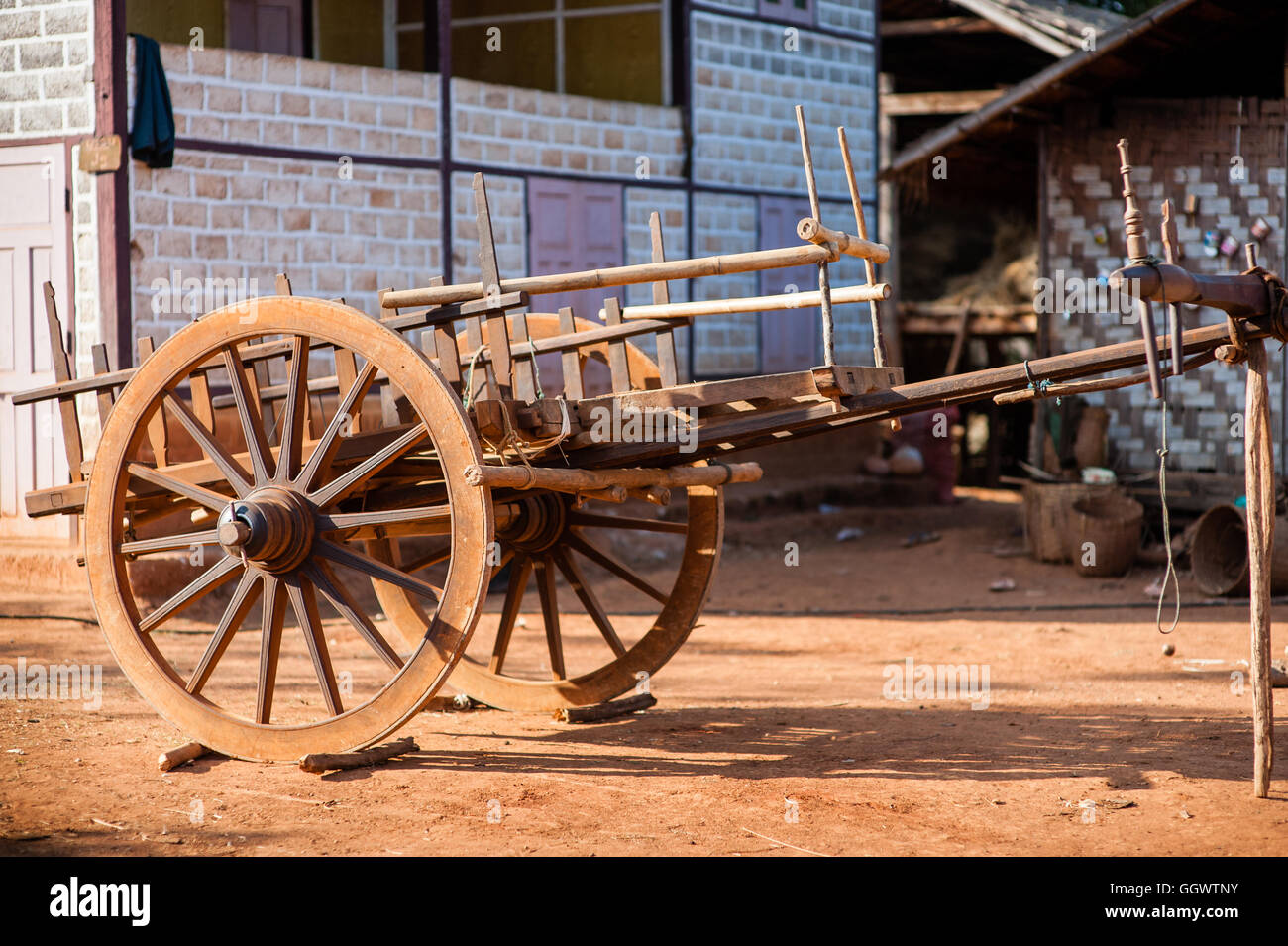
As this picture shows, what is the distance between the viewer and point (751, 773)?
4500mm

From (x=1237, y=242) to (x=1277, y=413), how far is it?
4.73 ft

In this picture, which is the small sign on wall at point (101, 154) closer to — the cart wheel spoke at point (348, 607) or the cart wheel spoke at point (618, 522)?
the cart wheel spoke at point (618, 522)

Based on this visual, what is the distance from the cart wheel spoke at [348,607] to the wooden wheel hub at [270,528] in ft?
0.24

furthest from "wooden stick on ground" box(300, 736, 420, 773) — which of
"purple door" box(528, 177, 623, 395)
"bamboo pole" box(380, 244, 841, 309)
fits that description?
"purple door" box(528, 177, 623, 395)

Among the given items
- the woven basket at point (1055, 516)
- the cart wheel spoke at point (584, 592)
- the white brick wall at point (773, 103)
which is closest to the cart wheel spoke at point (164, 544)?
the cart wheel spoke at point (584, 592)

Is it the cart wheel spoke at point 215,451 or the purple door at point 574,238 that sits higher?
the purple door at point 574,238

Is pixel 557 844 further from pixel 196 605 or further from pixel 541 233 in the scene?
pixel 541 233

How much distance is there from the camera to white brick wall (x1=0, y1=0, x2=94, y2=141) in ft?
26.7

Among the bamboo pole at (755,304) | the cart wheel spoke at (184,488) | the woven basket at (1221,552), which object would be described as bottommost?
the woven basket at (1221,552)

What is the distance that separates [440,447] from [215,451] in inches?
37.1

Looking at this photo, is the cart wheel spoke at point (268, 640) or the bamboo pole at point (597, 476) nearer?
the bamboo pole at point (597, 476)

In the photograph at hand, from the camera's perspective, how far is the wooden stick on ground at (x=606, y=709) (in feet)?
17.3

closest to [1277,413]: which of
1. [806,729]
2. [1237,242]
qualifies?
[1237,242]

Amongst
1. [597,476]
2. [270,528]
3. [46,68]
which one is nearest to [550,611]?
[597,476]
